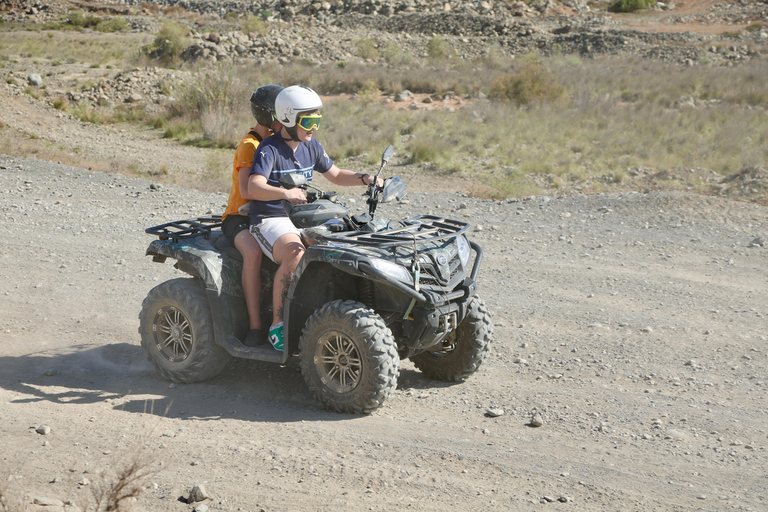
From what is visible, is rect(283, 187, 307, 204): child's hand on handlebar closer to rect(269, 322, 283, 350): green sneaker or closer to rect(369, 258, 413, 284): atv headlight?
rect(369, 258, 413, 284): atv headlight

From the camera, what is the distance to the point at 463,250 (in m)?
5.73

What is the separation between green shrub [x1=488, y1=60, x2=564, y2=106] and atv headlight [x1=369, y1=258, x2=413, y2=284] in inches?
854

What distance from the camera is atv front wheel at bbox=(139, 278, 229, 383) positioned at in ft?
19.1

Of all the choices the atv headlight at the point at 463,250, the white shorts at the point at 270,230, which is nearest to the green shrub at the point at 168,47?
the white shorts at the point at 270,230

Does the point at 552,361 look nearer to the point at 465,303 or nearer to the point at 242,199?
the point at 465,303

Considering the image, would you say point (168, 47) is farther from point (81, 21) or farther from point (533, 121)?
point (533, 121)

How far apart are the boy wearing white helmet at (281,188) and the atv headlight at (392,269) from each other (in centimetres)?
64

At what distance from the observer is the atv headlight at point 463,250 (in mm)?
5650

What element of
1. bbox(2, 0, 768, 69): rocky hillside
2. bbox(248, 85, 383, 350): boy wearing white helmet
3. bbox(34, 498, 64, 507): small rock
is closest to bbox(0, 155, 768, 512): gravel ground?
bbox(34, 498, 64, 507): small rock

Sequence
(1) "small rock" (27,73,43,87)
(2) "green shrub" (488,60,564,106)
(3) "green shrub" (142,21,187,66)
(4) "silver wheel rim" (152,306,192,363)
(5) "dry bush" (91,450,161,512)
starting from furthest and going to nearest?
(3) "green shrub" (142,21,187,66) < (1) "small rock" (27,73,43,87) < (2) "green shrub" (488,60,564,106) < (4) "silver wheel rim" (152,306,192,363) < (5) "dry bush" (91,450,161,512)

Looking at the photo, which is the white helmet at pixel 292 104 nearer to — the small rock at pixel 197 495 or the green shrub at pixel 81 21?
the small rock at pixel 197 495

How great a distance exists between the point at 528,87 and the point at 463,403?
22309 millimetres

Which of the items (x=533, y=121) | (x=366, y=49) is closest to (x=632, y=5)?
(x=366, y=49)

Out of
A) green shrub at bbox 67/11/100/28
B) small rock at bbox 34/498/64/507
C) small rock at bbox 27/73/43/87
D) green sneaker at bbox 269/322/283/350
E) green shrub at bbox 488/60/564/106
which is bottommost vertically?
small rock at bbox 34/498/64/507
